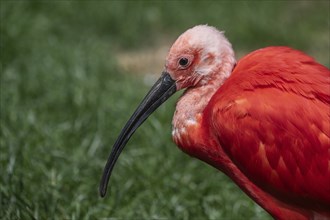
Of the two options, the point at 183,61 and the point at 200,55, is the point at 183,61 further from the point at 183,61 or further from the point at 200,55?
the point at 200,55

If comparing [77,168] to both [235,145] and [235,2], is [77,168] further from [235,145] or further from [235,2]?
[235,2]

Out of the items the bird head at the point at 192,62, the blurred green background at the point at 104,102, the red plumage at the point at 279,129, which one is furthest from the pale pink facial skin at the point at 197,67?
the blurred green background at the point at 104,102

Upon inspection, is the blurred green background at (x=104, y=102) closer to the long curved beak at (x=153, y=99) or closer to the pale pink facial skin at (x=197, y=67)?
the long curved beak at (x=153, y=99)

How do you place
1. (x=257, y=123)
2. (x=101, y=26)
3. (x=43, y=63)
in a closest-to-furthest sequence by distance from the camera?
(x=257, y=123) → (x=43, y=63) → (x=101, y=26)

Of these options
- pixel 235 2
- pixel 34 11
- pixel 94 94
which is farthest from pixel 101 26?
pixel 94 94

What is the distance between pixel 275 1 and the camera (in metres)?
11.0

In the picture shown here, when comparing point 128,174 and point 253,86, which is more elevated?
point 253,86

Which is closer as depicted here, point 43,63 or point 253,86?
point 253,86

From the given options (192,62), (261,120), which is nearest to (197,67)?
(192,62)

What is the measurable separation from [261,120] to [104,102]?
3106mm

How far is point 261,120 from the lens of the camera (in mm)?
4754

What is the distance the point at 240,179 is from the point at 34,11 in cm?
526

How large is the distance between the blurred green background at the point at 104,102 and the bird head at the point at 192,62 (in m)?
0.95

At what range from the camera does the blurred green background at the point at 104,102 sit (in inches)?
240
